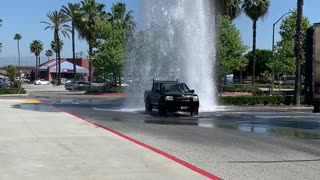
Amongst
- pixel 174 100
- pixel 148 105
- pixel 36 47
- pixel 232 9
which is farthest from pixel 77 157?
pixel 36 47

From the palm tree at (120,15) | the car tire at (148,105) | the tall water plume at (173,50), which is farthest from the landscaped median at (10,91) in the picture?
the car tire at (148,105)

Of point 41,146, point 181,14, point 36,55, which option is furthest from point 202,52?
point 36,55

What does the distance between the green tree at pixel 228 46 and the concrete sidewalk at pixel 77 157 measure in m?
→ 35.5

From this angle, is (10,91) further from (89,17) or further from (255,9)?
(255,9)

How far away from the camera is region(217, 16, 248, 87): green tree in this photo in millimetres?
50000

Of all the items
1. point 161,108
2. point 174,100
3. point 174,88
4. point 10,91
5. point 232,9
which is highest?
point 232,9

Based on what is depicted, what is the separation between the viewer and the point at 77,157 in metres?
10.3

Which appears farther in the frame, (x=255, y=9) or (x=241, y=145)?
(x=255, y=9)

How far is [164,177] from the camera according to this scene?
8.45 m

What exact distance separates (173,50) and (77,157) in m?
21.5

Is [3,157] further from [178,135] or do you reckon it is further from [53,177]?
[178,135]

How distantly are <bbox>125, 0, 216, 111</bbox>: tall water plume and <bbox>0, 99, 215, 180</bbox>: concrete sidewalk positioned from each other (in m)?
15.9

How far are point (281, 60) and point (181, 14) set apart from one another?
22272mm

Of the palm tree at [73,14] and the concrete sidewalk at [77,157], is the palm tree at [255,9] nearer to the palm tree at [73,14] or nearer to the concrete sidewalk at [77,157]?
the palm tree at [73,14]
